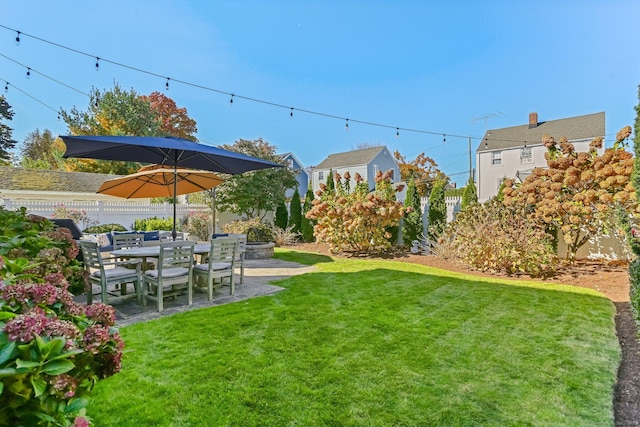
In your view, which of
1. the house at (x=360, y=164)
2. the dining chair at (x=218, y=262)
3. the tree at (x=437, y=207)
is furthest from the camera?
the house at (x=360, y=164)

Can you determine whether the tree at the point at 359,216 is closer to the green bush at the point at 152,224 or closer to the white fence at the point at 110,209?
the green bush at the point at 152,224

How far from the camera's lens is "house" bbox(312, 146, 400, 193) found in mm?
23703

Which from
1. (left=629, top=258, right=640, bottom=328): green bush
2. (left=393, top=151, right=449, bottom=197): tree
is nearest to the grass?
(left=629, top=258, right=640, bottom=328): green bush

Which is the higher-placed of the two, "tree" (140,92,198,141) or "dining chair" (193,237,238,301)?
"tree" (140,92,198,141)

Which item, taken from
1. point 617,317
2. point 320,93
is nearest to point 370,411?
point 617,317

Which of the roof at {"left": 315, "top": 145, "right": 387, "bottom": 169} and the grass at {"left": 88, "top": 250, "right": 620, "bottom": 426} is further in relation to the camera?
the roof at {"left": 315, "top": 145, "right": 387, "bottom": 169}

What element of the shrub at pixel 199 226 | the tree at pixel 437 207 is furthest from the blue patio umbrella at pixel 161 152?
the shrub at pixel 199 226

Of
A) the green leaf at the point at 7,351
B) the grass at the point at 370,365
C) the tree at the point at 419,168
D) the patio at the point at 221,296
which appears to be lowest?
the grass at the point at 370,365

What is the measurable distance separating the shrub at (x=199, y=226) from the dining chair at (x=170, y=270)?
7.41m

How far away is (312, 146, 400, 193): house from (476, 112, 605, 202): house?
623 cm

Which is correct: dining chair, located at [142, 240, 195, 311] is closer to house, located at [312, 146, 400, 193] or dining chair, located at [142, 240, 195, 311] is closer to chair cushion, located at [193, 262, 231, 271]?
chair cushion, located at [193, 262, 231, 271]

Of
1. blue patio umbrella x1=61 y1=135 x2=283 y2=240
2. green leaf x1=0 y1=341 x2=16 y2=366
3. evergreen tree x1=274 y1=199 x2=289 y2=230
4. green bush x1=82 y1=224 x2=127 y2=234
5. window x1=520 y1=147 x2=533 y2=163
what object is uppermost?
window x1=520 y1=147 x2=533 y2=163

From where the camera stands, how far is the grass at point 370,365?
7.47 ft

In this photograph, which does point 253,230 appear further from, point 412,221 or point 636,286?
point 636,286
